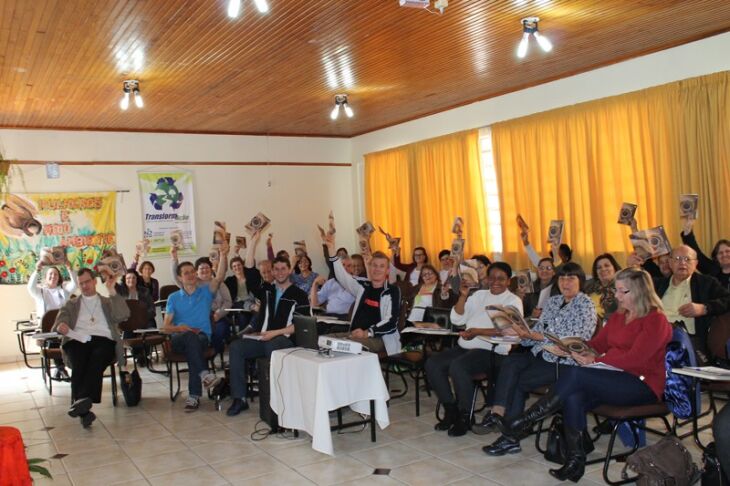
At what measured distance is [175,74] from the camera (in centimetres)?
679

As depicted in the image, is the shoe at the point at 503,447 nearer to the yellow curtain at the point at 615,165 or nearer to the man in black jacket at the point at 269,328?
the man in black jacket at the point at 269,328

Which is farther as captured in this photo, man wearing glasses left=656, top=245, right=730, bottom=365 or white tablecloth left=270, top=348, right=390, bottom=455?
man wearing glasses left=656, top=245, right=730, bottom=365

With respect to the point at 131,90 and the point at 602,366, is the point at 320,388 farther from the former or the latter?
the point at 131,90

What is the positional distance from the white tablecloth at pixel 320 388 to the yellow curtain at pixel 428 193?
454 centimetres

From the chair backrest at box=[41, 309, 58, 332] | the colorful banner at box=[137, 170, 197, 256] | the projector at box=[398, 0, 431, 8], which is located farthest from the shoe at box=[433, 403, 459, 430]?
the colorful banner at box=[137, 170, 197, 256]

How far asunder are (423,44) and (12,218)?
244 inches

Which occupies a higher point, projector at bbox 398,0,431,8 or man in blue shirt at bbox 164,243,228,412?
projector at bbox 398,0,431,8

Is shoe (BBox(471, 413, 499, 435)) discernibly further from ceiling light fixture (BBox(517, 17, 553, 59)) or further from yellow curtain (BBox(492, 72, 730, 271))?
yellow curtain (BBox(492, 72, 730, 271))

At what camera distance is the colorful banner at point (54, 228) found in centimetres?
908

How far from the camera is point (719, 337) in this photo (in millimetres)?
4676

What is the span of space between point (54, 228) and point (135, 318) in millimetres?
3130

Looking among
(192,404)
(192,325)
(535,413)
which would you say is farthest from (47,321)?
(535,413)

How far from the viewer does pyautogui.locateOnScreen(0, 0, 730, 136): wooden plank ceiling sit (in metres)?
5.12

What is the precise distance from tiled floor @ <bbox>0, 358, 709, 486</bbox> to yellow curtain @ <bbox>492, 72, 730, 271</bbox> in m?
2.78
